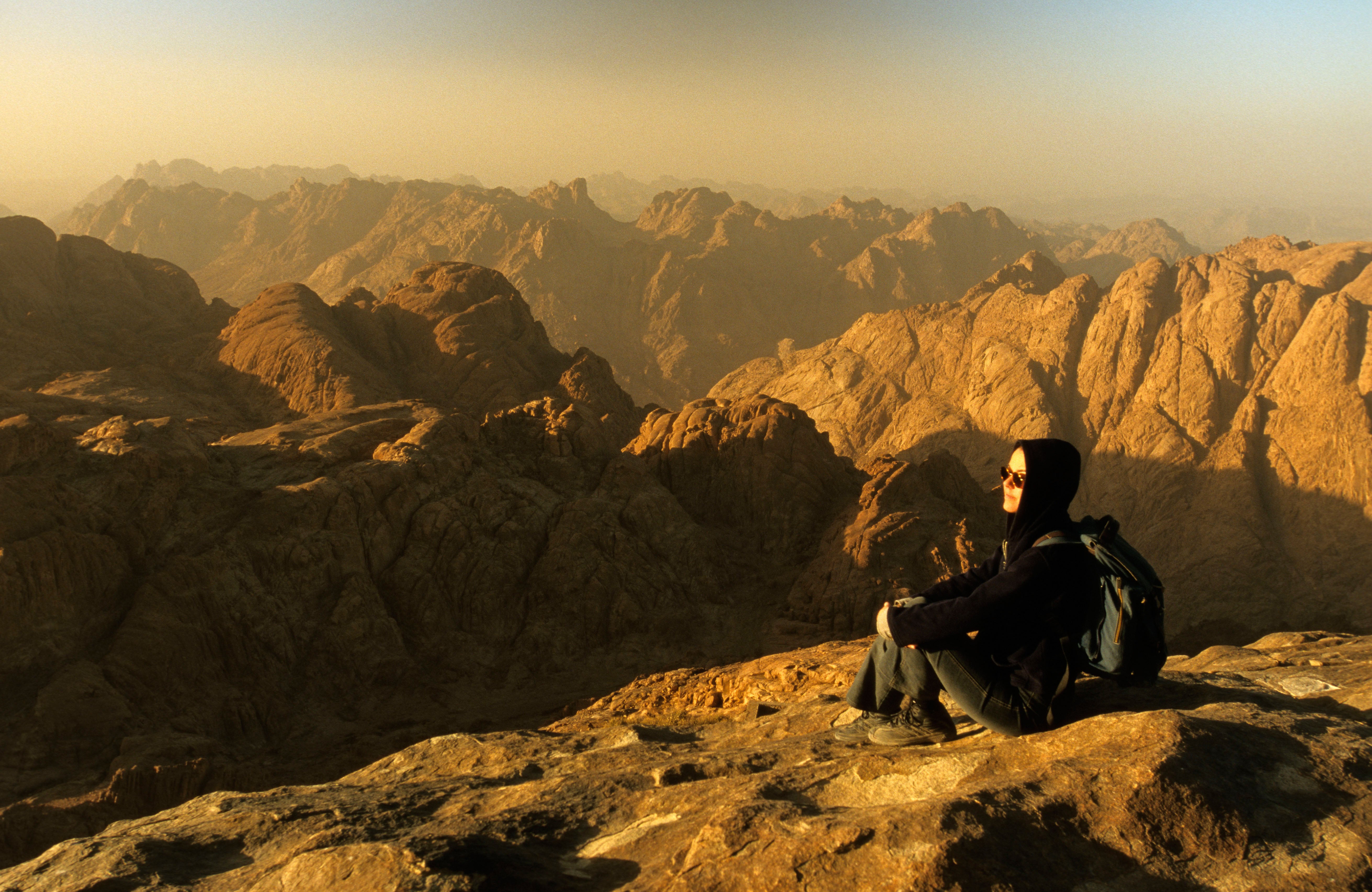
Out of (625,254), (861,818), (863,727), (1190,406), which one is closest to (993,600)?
(861,818)

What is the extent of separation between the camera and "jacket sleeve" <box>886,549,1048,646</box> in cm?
433

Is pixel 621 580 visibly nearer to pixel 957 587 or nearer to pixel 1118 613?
pixel 957 587

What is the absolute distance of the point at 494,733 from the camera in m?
7.57

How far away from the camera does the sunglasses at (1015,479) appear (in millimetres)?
4496

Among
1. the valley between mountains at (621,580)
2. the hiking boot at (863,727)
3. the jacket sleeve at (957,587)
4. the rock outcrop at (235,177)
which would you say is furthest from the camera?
the rock outcrop at (235,177)

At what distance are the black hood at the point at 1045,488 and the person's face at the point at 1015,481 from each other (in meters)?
0.02

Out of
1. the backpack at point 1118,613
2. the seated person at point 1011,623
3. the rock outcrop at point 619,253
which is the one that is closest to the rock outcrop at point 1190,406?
the backpack at point 1118,613

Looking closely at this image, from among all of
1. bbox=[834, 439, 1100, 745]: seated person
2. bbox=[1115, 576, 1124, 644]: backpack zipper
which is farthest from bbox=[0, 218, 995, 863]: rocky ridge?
bbox=[1115, 576, 1124, 644]: backpack zipper

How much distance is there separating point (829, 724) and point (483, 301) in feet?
102

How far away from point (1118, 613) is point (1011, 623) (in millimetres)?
532

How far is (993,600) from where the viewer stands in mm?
4336

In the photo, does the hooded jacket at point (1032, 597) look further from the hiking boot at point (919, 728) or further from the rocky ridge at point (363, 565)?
the rocky ridge at point (363, 565)

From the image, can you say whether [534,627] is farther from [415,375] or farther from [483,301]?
[483,301]

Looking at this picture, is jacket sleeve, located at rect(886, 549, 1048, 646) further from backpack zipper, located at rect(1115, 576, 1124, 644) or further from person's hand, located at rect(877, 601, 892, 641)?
backpack zipper, located at rect(1115, 576, 1124, 644)
